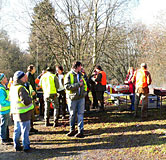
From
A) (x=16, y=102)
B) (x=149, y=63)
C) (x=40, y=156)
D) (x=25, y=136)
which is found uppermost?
(x=149, y=63)

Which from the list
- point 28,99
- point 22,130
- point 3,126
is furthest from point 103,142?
point 3,126

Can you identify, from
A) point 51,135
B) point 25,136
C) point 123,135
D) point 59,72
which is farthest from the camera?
point 59,72

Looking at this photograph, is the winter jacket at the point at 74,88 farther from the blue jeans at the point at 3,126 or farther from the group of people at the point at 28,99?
the blue jeans at the point at 3,126

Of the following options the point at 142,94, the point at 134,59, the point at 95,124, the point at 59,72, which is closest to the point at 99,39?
the point at 59,72

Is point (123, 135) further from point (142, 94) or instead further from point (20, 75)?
point (20, 75)

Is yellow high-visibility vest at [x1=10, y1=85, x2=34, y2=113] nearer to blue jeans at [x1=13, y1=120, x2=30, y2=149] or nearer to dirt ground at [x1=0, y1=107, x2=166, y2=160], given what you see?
blue jeans at [x1=13, y1=120, x2=30, y2=149]

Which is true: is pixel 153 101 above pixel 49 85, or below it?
below

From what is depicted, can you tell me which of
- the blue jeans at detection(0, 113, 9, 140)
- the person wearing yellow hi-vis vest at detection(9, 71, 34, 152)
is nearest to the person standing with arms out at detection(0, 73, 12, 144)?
the blue jeans at detection(0, 113, 9, 140)

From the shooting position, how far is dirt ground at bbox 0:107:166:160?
4.19m

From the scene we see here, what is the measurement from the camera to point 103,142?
16.1ft

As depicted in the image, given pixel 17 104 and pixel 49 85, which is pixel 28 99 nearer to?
pixel 17 104

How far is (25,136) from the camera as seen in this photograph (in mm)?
4402

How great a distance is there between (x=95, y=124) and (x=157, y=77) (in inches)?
673

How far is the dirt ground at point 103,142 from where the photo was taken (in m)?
4.19
